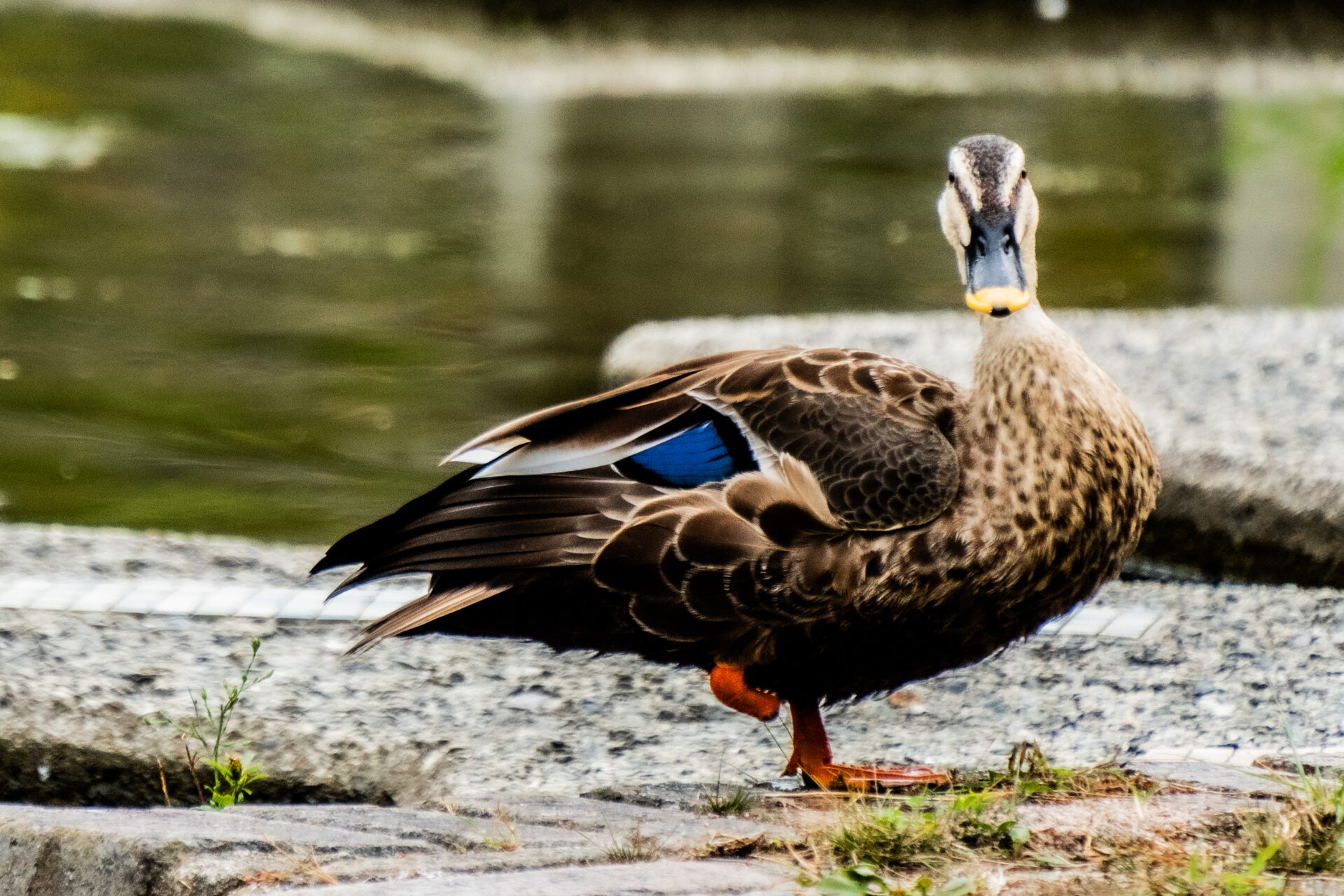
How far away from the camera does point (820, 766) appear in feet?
9.49

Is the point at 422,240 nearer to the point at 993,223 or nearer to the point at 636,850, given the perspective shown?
the point at 993,223

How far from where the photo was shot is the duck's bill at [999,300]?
8.82 feet

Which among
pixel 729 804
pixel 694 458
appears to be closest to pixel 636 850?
pixel 729 804

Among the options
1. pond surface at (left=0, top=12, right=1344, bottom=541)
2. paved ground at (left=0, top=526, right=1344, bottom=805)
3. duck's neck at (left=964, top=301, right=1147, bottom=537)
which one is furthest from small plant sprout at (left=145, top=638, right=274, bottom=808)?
pond surface at (left=0, top=12, right=1344, bottom=541)

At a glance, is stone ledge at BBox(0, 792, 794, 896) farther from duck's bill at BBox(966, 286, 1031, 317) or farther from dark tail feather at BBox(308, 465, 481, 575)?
duck's bill at BBox(966, 286, 1031, 317)

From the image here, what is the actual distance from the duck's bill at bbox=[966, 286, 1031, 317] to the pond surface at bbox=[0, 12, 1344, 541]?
8.55 ft

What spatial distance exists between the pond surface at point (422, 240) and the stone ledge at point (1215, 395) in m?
0.95

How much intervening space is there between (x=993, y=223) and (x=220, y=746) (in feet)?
5.09

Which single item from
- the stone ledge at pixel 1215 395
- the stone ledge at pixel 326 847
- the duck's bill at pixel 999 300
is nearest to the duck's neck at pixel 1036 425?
the duck's bill at pixel 999 300

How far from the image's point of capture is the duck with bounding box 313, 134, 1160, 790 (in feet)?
8.87

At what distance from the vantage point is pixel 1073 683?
3512mm

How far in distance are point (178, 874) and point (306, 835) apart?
0.63ft

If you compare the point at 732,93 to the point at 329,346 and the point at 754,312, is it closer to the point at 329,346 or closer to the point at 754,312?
the point at 754,312

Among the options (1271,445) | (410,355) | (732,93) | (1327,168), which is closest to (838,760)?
(1271,445)
